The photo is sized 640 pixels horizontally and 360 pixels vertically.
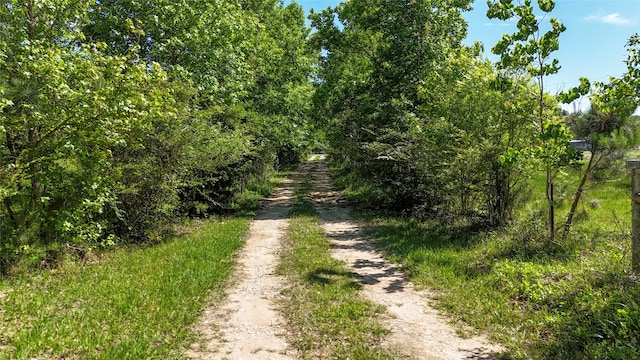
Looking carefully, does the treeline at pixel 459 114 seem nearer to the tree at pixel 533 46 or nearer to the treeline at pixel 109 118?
the tree at pixel 533 46

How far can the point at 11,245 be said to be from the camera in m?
6.61

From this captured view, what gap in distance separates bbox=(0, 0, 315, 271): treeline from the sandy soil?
3.04 metres

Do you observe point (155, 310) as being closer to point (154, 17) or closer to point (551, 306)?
point (551, 306)

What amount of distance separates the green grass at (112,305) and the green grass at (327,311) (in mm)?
1330

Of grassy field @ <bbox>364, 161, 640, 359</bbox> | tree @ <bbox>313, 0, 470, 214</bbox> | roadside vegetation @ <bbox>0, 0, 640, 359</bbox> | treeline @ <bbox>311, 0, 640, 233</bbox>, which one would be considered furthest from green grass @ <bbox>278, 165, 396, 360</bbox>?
tree @ <bbox>313, 0, 470, 214</bbox>

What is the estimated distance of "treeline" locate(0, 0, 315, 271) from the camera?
262 inches

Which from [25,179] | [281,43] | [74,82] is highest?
[281,43]

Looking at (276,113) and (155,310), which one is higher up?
(276,113)

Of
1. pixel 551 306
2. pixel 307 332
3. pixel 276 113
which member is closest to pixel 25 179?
pixel 307 332

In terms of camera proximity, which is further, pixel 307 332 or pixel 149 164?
pixel 149 164

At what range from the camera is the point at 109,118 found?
23.2ft

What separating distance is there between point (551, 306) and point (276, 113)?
1676 cm

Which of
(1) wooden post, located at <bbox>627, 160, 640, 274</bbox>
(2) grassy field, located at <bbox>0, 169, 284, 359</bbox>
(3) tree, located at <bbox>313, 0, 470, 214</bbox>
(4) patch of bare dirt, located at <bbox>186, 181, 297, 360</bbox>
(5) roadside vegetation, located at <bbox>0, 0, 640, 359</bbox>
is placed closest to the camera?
(2) grassy field, located at <bbox>0, 169, 284, 359</bbox>

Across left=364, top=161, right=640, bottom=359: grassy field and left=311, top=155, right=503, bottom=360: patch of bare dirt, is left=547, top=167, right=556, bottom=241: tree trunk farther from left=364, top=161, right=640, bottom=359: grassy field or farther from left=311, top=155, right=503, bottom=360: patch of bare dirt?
left=311, top=155, right=503, bottom=360: patch of bare dirt
